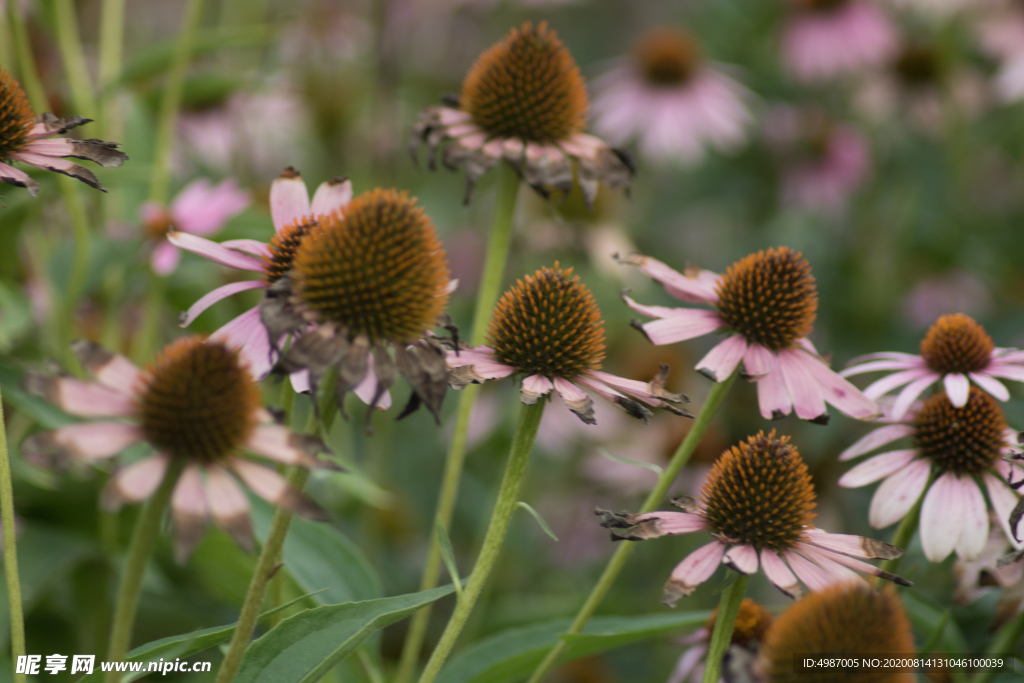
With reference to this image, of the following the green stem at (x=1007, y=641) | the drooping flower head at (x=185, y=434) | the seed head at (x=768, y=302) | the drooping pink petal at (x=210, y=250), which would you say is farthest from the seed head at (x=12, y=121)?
the green stem at (x=1007, y=641)

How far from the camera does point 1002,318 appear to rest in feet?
7.49

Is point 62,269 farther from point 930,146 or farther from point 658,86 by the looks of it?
point 930,146

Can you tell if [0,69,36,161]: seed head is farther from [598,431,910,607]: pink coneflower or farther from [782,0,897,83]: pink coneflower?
[782,0,897,83]: pink coneflower

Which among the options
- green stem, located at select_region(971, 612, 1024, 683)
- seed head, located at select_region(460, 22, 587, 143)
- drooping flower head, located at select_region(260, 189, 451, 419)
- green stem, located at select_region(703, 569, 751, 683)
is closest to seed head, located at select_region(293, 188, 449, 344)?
drooping flower head, located at select_region(260, 189, 451, 419)

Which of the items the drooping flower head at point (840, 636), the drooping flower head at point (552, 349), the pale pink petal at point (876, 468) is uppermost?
the drooping flower head at point (552, 349)

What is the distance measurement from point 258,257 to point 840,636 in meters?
0.57

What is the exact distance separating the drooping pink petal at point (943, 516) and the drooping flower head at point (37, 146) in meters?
0.79

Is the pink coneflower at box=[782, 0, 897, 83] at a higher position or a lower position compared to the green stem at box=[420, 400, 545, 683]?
higher

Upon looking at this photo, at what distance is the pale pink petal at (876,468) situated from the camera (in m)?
0.92

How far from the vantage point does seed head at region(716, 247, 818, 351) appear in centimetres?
92

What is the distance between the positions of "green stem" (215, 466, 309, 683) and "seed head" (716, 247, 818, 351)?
19.3 inches

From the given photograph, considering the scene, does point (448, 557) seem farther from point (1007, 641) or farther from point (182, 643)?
point (1007, 641)

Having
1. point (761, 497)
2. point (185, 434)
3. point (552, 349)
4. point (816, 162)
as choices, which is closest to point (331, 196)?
point (552, 349)

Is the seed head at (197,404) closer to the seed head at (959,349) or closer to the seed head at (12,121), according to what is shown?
the seed head at (12,121)
